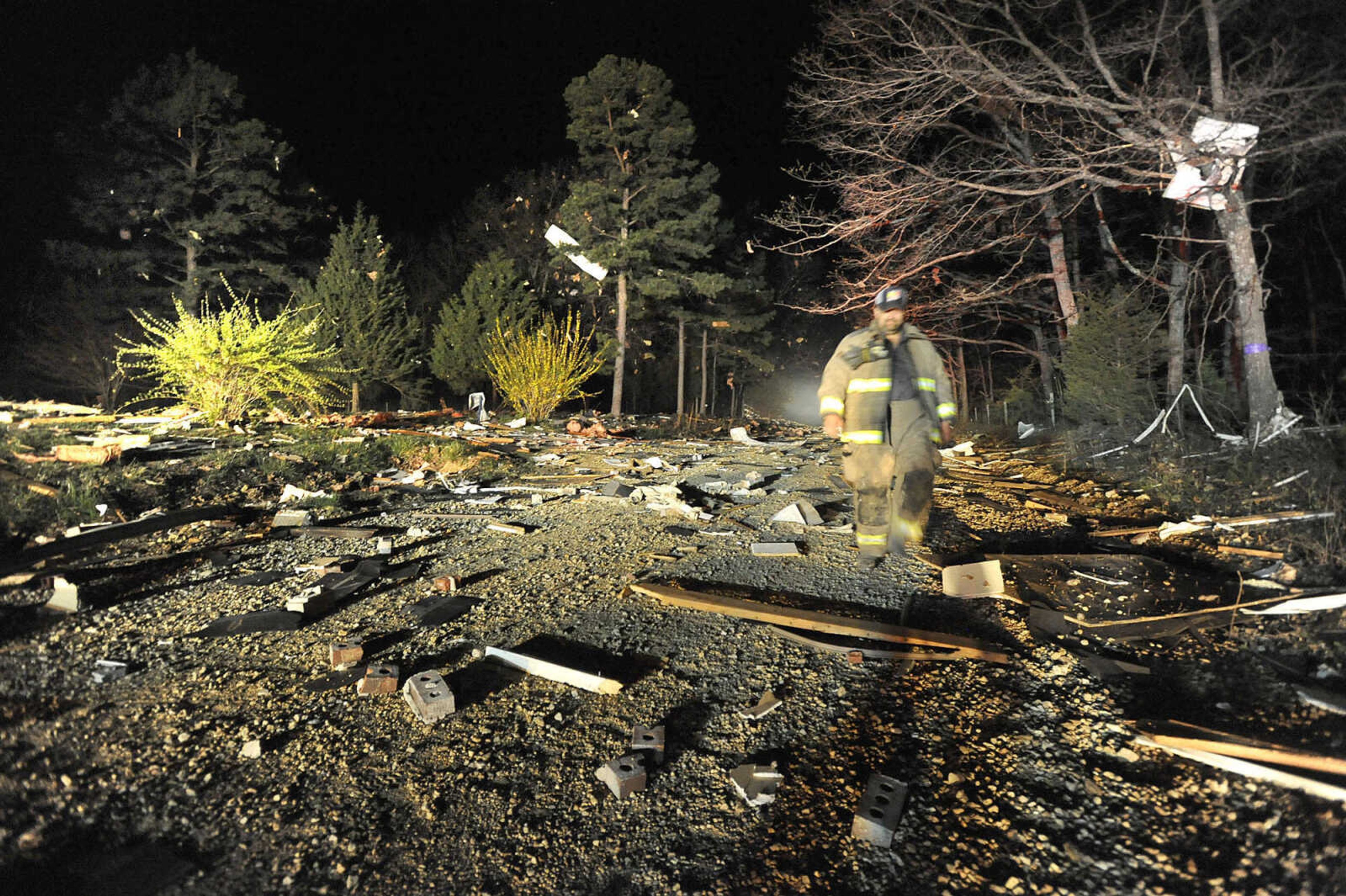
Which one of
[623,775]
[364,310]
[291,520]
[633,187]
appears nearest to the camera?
[623,775]

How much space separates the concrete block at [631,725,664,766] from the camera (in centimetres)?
232

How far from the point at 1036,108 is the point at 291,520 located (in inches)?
607

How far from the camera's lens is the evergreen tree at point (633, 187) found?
1952cm

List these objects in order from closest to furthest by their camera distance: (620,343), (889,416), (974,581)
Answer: (974,581)
(889,416)
(620,343)

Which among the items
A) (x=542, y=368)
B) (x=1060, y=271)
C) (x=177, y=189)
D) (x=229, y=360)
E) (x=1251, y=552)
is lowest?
(x=1251, y=552)

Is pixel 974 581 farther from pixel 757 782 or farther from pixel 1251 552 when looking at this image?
pixel 757 782

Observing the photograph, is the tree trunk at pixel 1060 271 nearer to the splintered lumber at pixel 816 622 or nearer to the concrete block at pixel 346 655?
the splintered lumber at pixel 816 622

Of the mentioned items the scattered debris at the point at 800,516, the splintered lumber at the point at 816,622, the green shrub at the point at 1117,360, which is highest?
the green shrub at the point at 1117,360

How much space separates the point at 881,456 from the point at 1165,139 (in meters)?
6.94

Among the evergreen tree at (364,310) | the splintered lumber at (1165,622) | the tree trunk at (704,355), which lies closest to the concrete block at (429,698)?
the splintered lumber at (1165,622)

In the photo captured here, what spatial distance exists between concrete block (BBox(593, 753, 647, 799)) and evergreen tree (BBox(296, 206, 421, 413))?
1789 cm

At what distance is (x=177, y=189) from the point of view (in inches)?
842

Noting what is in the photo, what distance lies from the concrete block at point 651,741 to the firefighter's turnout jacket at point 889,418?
112 inches

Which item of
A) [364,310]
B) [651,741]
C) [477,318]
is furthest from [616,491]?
[477,318]
